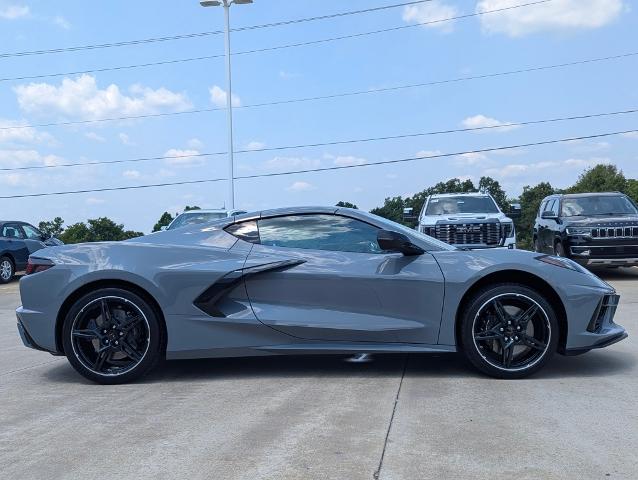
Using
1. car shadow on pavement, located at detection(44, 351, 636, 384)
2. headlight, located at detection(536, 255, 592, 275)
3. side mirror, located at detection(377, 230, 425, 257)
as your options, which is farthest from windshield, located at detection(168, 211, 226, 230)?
headlight, located at detection(536, 255, 592, 275)

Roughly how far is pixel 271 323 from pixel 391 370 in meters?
1.11

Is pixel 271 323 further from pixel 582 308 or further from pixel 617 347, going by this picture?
pixel 617 347

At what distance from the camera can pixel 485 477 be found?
302 cm

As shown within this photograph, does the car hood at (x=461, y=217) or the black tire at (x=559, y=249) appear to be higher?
the car hood at (x=461, y=217)

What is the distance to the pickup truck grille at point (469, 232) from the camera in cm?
1278

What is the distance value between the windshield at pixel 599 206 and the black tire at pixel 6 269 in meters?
13.6

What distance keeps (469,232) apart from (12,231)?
39.2 feet

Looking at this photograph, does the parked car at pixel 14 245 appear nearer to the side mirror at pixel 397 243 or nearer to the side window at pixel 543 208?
the side window at pixel 543 208

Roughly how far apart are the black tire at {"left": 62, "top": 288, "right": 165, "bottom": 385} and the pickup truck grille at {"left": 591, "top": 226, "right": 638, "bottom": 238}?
1001 centimetres

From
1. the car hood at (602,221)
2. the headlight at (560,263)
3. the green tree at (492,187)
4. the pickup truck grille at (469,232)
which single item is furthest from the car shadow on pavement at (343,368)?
the green tree at (492,187)

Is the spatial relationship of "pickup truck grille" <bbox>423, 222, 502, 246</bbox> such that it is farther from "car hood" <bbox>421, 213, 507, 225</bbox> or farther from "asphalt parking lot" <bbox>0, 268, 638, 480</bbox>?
"asphalt parking lot" <bbox>0, 268, 638, 480</bbox>

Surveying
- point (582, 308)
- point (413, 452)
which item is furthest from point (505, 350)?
point (413, 452)

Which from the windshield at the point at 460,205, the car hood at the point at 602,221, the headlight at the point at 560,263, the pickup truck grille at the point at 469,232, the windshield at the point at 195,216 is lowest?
the pickup truck grille at the point at 469,232

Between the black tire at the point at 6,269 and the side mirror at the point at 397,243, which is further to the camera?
the black tire at the point at 6,269
